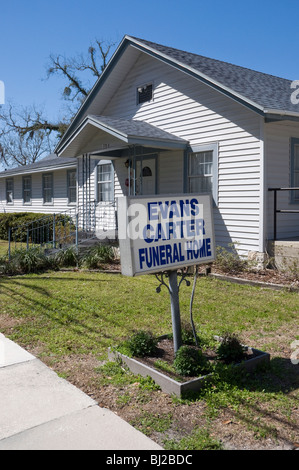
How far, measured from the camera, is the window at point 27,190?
79.2ft

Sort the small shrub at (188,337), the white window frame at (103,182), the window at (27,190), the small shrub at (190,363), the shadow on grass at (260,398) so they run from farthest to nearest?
the window at (27,190) < the white window frame at (103,182) < the small shrub at (188,337) < the small shrub at (190,363) < the shadow on grass at (260,398)

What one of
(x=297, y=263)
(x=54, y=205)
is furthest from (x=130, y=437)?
(x=54, y=205)

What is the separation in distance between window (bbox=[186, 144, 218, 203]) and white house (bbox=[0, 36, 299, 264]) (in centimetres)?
3

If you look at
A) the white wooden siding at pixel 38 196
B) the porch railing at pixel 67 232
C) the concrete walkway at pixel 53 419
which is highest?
the white wooden siding at pixel 38 196

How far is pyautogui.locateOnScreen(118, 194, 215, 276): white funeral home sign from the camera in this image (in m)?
4.03

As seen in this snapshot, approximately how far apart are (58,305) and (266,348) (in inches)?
139

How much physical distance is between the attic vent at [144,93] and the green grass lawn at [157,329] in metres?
6.30

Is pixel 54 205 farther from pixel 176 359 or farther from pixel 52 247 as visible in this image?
pixel 176 359

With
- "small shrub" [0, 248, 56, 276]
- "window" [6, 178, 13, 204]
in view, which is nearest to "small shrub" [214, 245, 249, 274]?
"small shrub" [0, 248, 56, 276]

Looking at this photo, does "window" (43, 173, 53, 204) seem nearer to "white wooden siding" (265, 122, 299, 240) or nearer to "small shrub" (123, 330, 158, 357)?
"white wooden siding" (265, 122, 299, 240)

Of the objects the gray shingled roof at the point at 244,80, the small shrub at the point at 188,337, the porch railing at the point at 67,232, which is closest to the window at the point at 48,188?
the porch railing at the point at 67,232

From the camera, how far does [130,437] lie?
3211 mm

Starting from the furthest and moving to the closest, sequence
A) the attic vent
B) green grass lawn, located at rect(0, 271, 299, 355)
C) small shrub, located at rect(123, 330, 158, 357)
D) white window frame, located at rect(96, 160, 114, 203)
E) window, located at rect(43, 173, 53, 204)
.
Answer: window, located at rect(43, 173, 53, 204)
white window frame, located at rect(96, 160, 114, 203)
the attic vent
green grass lawn, located at rect(0, 271, 299, 355)
small shrub, located at rect(123, 330, 158, 357)

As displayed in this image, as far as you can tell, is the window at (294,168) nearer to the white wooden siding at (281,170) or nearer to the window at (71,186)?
the white wooden siding at (281,170)
